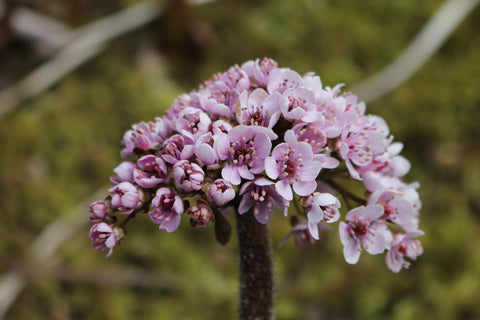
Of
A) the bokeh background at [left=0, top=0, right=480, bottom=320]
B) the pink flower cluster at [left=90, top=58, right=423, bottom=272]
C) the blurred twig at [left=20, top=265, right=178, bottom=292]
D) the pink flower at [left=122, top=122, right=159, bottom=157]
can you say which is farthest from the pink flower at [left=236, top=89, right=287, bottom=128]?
the blurred twig at [left=20, top=265, right=178, bottom=292]

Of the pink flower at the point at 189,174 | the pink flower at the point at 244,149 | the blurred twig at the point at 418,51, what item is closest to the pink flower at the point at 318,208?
the pink flower at the point at 244,149

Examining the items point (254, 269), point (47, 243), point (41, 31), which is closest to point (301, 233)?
point (254, 269)

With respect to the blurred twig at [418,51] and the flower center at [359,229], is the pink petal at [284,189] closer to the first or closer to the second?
the flower center at [359,229]

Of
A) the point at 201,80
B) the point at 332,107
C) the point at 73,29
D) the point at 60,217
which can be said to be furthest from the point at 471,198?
the point at 73,29

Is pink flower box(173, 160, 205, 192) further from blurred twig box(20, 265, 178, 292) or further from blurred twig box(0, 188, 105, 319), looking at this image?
blurred twig box(0, 188, 105, 319)

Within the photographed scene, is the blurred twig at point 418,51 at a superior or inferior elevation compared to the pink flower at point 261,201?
superior

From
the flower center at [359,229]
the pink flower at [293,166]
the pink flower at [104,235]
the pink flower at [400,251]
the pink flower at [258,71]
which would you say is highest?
the pink flower at [258,71]

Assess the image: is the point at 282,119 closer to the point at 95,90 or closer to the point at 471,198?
the point at 471,198
